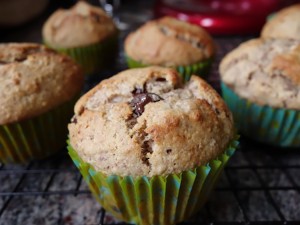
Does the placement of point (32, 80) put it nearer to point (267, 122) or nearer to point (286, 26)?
point (267, 122)

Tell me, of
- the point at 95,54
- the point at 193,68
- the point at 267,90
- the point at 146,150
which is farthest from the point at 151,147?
the point at 95,54

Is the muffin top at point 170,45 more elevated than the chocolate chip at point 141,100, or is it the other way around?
the chocolate chip at point 141,100

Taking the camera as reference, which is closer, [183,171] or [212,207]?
[183,171]

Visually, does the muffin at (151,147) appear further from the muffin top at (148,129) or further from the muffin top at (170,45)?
the muffin top at (170,45)

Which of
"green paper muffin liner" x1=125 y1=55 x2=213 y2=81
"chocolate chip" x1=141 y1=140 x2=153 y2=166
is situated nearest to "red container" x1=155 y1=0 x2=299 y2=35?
"green paper muffin liner" x1=125 y1=55 x2=213 y2=81

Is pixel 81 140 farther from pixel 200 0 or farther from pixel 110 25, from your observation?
pixel 200 0

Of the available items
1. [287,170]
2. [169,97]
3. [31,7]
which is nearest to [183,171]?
[169,97]

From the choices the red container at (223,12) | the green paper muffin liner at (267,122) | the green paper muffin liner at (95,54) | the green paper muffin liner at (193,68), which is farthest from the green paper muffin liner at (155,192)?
the red container at (223,12)
